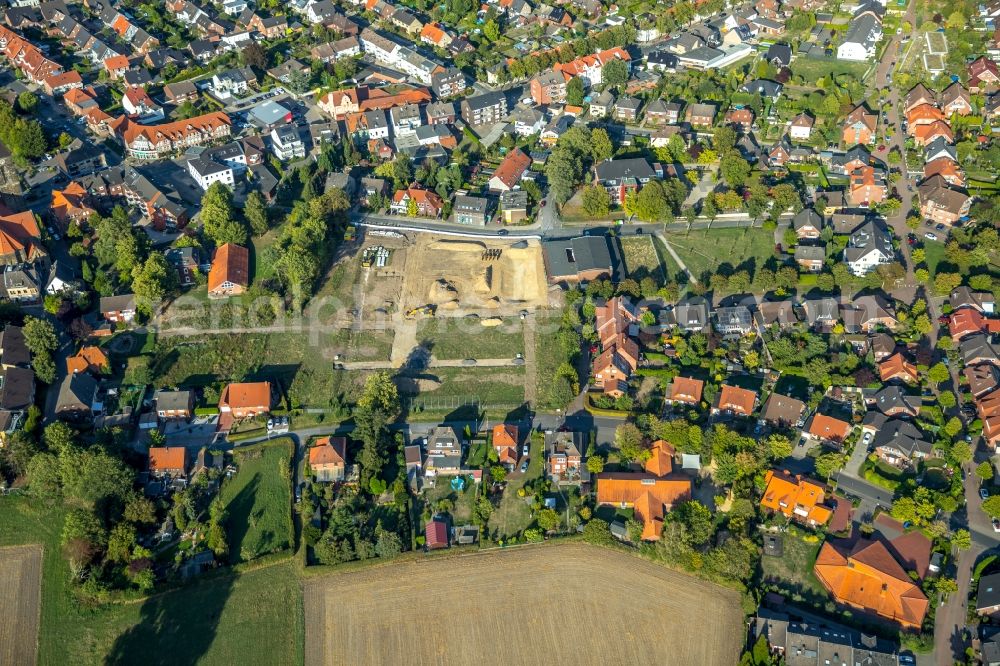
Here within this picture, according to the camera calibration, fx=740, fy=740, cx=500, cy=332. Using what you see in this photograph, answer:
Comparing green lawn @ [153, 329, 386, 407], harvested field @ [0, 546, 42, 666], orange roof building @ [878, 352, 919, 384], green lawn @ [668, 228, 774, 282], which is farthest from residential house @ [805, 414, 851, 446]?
harvested field @ [0, 546, 42, 666]

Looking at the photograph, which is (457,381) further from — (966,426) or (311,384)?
(966,426)

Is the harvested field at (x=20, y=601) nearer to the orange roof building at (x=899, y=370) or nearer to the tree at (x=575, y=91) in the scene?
the orange roof building at (x=899, y=370)

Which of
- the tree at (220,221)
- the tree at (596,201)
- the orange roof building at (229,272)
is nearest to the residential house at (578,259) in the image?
the tree at (596,201)

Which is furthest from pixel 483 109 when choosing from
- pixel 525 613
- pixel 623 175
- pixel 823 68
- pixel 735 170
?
pixel 525 613

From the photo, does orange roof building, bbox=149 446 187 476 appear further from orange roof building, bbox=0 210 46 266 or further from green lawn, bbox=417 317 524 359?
orange roof building, bbox=0 210 46 266

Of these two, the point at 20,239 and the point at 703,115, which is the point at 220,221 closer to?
the point at 20,239
